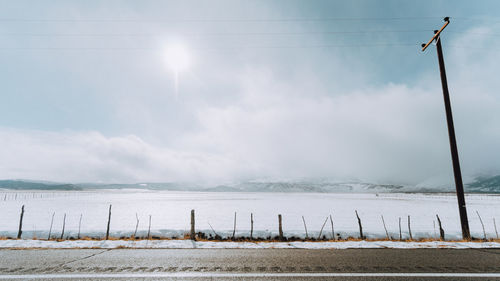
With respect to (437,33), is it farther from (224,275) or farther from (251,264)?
(224,275)

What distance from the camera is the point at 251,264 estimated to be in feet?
20.9

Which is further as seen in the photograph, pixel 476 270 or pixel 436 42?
pixel 436 42

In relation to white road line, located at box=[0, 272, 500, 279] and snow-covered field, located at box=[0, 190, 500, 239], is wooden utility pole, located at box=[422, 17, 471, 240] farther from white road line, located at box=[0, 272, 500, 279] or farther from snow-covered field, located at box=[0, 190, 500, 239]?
white road line, located at box=[0, 272, 500, 279]

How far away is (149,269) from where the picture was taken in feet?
19.7

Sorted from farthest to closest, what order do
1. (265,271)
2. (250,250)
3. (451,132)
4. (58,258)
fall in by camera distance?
(451,132), (250,250), (58,258), (265,271)

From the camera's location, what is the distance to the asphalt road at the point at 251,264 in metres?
5.47

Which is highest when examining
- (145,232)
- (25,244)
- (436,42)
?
(436,42)

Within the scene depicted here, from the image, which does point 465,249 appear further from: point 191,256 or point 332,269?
point 191,256

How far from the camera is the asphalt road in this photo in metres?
5.47

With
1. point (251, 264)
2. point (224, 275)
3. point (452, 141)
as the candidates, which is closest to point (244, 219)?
point (452, 141)

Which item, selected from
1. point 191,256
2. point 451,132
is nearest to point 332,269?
point 191,256

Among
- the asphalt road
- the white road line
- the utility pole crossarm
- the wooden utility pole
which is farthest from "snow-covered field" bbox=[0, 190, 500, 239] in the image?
the white road line

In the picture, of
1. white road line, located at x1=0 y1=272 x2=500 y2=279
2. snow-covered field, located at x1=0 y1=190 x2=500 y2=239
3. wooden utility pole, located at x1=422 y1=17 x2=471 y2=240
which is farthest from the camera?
snow-covered field, located at x1=0 y1=190 x2=500 y2=239

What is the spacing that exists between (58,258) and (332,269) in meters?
7.52
